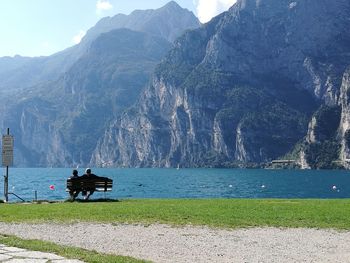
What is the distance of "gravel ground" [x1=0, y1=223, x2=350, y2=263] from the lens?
A: 1289 centimetres

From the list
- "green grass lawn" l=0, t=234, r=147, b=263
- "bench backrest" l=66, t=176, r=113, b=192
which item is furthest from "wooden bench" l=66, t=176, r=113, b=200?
"green grass lawn" l=0, t=234, r=147, b=263

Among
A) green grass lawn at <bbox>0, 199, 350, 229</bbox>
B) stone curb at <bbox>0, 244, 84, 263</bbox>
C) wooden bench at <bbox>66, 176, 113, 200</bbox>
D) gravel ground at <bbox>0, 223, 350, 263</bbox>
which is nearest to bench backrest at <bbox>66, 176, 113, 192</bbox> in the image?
wooden bench at <bbox>66, 176, 113, 200</bbox>

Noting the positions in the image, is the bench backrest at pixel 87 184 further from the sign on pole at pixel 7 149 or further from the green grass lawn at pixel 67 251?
the green grass lawn at pixel 67 251

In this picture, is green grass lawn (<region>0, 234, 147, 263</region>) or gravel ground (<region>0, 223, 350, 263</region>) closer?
green grass lawn (<region>0, 234, 147, 263</region>)

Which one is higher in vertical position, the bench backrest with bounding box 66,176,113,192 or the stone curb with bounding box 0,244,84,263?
the bench backrest with bounding box 66,176,113,192

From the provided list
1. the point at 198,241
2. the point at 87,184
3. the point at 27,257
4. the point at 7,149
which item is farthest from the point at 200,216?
the point at 7,149

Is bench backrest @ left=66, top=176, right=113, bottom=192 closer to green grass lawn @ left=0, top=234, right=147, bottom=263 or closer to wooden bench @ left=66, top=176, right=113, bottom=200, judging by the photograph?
wooden bench @ left=66, top=176, right=113, bottom=200

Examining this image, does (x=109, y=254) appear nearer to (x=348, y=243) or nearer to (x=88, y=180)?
(x=348, y=243)

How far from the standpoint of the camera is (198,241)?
1495 centimetres

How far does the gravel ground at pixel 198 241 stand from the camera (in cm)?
1289

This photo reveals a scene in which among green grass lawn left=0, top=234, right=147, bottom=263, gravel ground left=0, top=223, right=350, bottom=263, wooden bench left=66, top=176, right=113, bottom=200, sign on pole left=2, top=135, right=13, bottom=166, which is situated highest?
sign on pole left=2, top=135, right=13, bottom=166

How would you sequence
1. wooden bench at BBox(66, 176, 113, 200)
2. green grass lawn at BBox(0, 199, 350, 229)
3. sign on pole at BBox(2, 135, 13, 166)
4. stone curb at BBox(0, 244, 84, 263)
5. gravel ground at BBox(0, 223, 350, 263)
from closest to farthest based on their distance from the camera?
stone curb at BBox(0, 244, 84, 263), gravel ground at BBox(0, 223, 350, 263), green grass lawn at BBox(0, 199, 350, 229), wooden bench at BBox(66, 176, 113, 200), sign on pole at BBox(2, 135, 13, 166)

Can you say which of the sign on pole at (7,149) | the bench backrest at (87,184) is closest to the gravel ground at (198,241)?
the bench backrest at (87,184)

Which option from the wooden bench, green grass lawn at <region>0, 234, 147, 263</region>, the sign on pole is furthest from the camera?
the sign on pole
